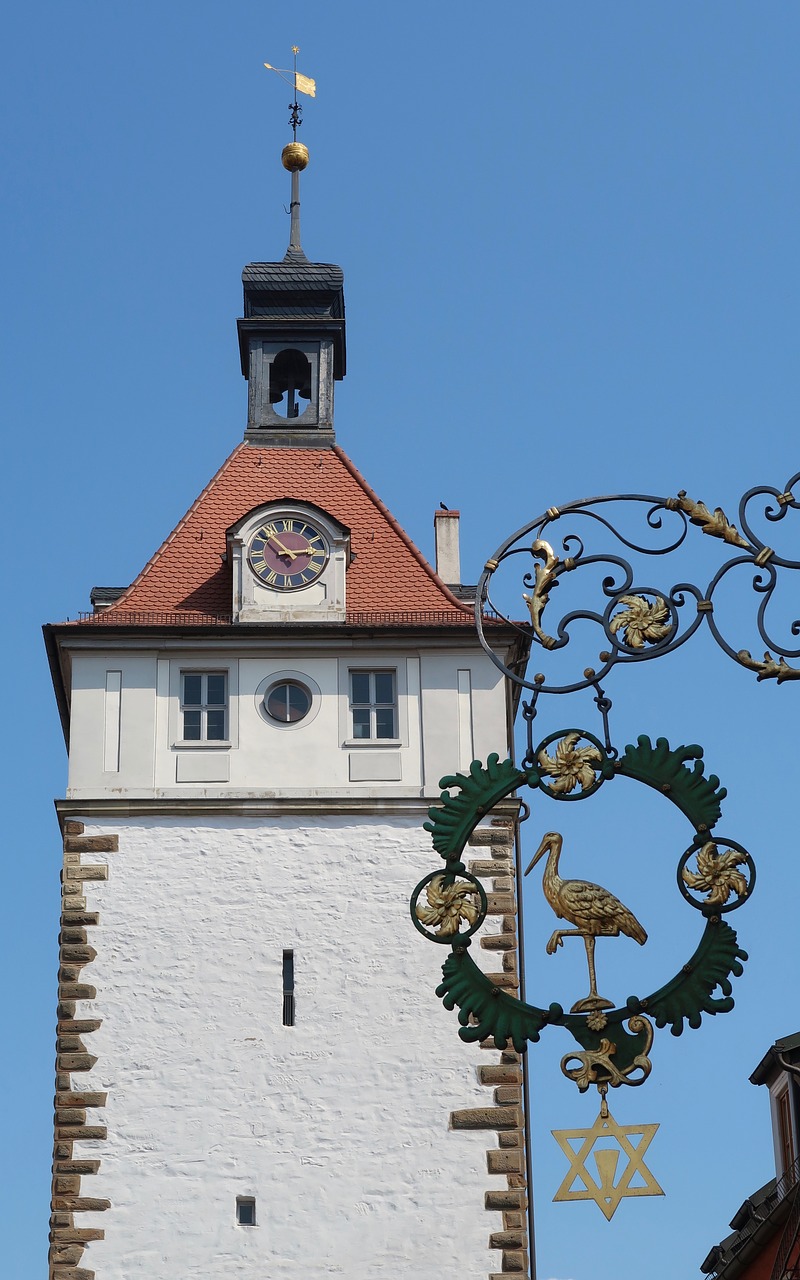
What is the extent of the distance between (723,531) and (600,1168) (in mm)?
2403

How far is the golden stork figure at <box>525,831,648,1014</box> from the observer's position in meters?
8.92

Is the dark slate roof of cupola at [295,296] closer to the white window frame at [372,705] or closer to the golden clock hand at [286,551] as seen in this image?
the golden clock hand at [286,551]

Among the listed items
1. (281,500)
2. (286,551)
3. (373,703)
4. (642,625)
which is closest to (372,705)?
(373,703)

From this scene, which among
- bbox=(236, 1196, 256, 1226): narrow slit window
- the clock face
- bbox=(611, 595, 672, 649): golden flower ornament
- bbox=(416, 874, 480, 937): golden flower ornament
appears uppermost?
the clock face

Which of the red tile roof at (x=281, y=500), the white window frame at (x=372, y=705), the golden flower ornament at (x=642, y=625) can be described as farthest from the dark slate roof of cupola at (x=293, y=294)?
the golden flower ornament at (x=642, y=625)

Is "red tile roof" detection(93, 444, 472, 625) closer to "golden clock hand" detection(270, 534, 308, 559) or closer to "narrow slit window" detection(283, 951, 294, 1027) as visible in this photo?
"golden clock hand" detection(270, 534, 308, 559)

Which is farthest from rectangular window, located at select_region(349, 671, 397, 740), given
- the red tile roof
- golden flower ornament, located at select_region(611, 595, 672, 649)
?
golden flower ornament, located at select_region(611, 595, 672, 649)

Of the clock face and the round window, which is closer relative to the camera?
the round window

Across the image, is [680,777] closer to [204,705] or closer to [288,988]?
[288,988]

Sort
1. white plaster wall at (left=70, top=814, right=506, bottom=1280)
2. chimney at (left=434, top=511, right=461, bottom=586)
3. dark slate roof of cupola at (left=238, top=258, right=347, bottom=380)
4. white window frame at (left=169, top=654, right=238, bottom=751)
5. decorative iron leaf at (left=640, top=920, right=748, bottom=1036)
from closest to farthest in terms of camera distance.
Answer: decorative iron leaf at (left=640, top=920, right=748, bottom=1036) → white plaster wall at (left=70, top=814, right=506, bottom=1280) → white window frame at (left=169, top=654, right=238, bottom=751) → chimney at (left=434, top=511, right=461, bottom=586) → dark slate roof of cupola at (left=238, top=258, right=347, bottom=380)

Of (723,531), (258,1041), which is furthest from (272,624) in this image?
(723,531)

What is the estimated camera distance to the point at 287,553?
2766cm

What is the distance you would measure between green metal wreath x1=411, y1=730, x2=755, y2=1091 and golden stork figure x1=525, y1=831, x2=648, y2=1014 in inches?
5.2

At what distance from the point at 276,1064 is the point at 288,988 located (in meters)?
0.84
